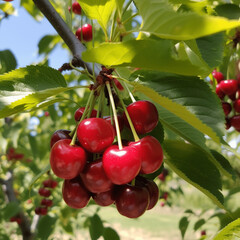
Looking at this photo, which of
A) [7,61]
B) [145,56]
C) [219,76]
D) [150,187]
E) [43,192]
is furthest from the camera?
[43,192]

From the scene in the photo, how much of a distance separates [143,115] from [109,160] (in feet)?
0.50

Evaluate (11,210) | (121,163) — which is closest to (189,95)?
(121,163)

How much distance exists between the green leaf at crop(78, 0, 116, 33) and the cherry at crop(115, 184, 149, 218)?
1.57ft

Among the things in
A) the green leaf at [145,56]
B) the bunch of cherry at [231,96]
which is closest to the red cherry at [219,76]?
the bunch of cherry at [231,96]

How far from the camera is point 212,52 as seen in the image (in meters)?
0.79

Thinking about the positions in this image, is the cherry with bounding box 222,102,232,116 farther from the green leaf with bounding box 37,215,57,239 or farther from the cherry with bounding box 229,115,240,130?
the green leaf with bounding box 37,215,57,239

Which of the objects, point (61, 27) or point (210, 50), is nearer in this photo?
point (210, 50)

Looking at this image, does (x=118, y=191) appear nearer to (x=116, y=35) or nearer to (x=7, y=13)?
(x=116, y=35)

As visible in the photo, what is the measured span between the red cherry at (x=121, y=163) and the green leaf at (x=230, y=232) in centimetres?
31

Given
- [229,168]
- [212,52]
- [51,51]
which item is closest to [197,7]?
[212,52]

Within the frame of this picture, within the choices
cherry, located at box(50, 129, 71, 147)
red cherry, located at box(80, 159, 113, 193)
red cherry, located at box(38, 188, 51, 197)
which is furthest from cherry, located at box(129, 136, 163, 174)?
red cherry, located at box(38, 188, 51, 197)

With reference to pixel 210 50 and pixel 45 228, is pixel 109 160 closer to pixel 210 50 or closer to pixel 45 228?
pixel 210 50

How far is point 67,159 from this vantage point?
708 millimetres

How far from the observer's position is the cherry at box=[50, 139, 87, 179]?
71 cm
